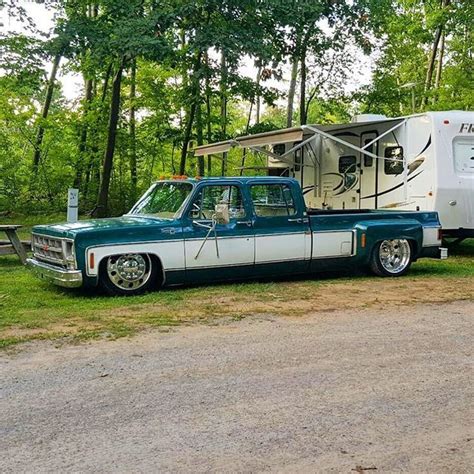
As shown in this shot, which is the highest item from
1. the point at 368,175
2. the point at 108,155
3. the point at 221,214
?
the point at 108,155

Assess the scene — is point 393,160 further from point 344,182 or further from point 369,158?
point 344,182

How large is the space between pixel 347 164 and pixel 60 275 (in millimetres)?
8745

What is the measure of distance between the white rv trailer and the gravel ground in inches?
242

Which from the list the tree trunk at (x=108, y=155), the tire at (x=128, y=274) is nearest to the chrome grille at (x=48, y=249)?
the tire at (x=128, y=274)

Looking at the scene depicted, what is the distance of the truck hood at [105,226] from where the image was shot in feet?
25.5

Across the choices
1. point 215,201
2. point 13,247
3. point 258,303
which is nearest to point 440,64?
point 215,201

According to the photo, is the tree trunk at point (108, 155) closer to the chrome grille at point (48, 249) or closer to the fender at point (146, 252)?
the chrome grille at point (48, 249)

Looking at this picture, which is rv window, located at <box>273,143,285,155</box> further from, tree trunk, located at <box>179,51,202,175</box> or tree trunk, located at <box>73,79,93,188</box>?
tree trunk, located at <box>73,79,93,188</box>

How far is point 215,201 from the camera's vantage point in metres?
8.65

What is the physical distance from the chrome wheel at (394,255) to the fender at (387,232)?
12cm

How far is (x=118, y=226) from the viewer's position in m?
7.96

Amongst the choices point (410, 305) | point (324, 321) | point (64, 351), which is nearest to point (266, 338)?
point (324, 321)

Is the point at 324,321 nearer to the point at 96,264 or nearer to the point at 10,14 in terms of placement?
the point at 96,264

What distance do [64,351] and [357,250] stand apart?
542cm
